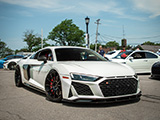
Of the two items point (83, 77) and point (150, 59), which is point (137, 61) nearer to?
point (150, 59)

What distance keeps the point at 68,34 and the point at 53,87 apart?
6590 centimetres

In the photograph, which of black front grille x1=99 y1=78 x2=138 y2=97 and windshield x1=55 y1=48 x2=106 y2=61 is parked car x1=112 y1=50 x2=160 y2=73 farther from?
black front grille x1=99 y1=78 x2=138 y2=97

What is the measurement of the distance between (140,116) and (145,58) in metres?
7.86

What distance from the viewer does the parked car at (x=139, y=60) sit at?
1027cm

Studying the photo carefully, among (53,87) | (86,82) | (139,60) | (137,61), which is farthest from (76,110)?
(139,60)

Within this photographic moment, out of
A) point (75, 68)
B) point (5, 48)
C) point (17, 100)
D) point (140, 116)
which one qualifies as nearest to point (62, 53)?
point (75, 68)

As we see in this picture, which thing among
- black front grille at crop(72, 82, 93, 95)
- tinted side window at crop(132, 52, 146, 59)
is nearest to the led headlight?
black front grille at crop(72, 82, 93, 95)

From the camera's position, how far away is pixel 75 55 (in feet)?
16.7

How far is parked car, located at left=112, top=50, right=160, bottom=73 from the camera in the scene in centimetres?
1027

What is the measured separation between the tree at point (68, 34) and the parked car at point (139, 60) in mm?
57735

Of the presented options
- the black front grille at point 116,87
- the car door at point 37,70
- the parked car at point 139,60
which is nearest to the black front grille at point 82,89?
the black front grille at point 116,87

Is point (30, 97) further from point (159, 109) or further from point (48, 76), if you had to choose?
point (159, 109)

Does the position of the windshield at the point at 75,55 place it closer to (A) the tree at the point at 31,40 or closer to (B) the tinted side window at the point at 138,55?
(B) the tinted side window at the point at 138,55

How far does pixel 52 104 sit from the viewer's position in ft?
13.6
